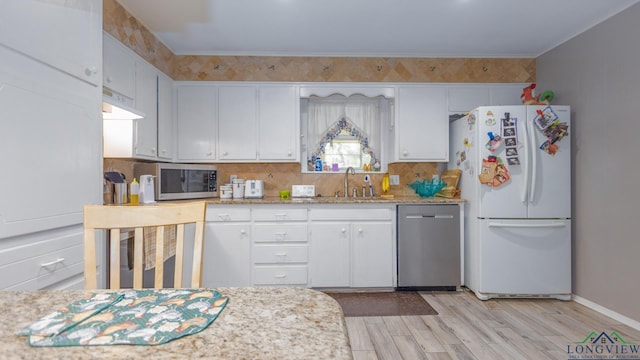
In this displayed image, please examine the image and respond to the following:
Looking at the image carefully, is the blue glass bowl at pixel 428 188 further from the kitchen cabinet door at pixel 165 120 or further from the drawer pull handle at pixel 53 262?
the drawer pull handle at pixel 53 262

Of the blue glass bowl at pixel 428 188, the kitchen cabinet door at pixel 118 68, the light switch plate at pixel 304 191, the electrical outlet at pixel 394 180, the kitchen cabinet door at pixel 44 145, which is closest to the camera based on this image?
the kitchen cabinet door at pixel 44 145

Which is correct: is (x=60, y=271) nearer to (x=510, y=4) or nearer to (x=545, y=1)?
(x=510, y=4)

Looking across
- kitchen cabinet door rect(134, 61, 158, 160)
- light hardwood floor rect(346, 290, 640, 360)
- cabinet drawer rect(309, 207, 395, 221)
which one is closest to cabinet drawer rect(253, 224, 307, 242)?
cabinet drawer rect(309, 207, 395, 221)

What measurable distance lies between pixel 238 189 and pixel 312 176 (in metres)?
0.86

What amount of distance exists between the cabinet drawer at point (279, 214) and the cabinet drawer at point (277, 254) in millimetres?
270

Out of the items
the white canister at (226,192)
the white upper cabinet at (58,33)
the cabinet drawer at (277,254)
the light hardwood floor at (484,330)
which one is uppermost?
the white upper cabinet at (58,33)

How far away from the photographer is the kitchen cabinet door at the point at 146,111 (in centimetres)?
262

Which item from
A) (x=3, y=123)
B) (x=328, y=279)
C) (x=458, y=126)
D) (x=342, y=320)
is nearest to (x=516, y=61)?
(x=458, y=126)

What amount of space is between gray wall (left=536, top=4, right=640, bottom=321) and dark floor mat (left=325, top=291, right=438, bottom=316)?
56.3 inches

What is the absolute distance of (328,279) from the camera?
3029 millimetres

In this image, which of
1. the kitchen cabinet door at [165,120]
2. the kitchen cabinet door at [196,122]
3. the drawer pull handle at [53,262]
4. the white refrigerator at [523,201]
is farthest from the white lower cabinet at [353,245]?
the drawer pull handle at [53,262]

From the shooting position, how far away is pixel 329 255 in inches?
119

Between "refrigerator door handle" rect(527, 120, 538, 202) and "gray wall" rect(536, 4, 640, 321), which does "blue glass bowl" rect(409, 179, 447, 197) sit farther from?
"gray wall" rect(536, 4, 640, 321)

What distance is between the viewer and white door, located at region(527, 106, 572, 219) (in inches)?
110
